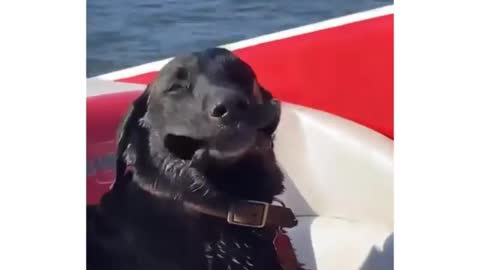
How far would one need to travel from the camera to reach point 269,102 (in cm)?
175

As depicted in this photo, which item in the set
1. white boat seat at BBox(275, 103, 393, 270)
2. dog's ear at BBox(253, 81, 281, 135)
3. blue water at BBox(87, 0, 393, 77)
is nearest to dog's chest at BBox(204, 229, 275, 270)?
white boat seat at BBox(275, 103, 393, 270)

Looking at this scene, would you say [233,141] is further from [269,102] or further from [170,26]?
[170,26]

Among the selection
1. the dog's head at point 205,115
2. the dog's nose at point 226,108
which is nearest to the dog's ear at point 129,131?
the dog's head at point 205,115

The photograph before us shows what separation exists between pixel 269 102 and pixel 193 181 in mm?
241

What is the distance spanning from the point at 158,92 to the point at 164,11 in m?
0.18

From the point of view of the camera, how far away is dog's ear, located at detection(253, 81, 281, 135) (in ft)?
5.74

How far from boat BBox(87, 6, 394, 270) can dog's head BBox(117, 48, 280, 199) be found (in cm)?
3

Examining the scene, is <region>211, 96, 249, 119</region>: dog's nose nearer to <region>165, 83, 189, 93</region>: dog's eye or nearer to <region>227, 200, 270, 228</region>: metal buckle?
<region>165, 83, 189, 93</region>: dog's eye

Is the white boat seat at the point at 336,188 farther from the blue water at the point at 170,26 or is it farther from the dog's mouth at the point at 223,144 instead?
the blue water at the point at 170,26

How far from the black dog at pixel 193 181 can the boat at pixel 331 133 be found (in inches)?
1.4
